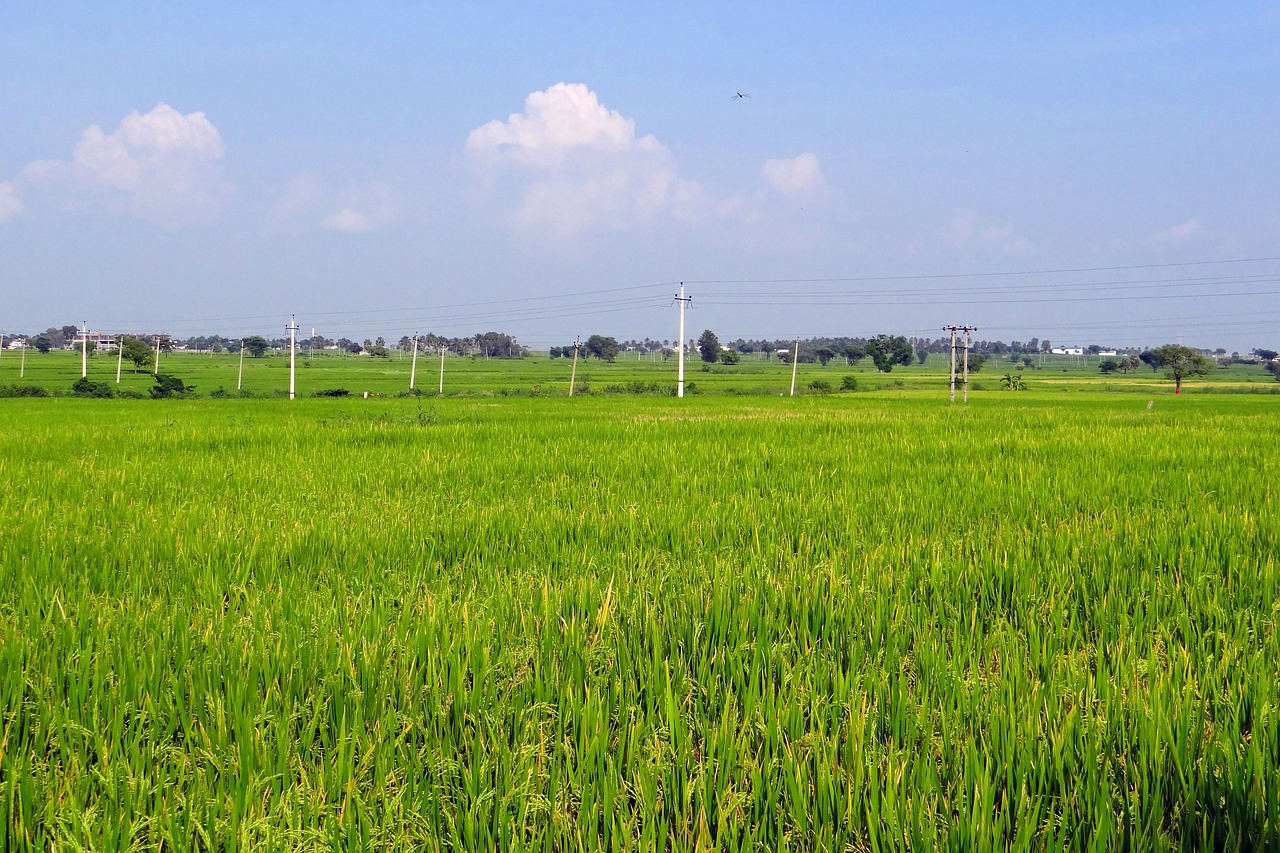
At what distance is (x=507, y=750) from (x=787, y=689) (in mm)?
904

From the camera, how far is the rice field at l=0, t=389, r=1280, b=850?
1.79 m

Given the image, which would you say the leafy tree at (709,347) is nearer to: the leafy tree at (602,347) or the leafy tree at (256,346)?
the leafy tree at (602,347)

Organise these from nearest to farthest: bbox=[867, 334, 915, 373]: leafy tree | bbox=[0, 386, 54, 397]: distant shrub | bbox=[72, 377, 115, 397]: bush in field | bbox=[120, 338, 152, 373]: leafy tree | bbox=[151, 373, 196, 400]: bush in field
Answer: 1. bbox=[0, 386, 54, 397]: distant shrub
2. bbox=[72, 377, 115, 397]: bush in field
3. bbox=[151, 373, 196, 400]: bush in field
4. bbox=[120, 338, 152, 373]: leafy tree
5. bbox=[867, 334, 915, 373]: leafy tree

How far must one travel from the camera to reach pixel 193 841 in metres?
1.76

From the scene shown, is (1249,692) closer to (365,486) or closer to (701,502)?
(701,502)

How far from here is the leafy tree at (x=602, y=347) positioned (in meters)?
149

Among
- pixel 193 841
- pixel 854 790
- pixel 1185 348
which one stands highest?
pixel 1185 348

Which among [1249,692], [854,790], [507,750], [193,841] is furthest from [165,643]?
[1249,692]

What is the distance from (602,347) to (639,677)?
513ft

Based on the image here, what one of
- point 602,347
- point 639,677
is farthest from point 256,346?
point 639,677

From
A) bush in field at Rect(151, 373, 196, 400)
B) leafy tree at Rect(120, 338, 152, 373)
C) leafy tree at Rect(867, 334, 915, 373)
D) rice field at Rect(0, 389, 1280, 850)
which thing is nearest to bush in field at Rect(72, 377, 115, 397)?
bush in field at Rect(151, 373, 196, 400)

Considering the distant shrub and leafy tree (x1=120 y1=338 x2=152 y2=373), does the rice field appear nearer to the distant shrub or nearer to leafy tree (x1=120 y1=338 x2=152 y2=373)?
the distant shrub

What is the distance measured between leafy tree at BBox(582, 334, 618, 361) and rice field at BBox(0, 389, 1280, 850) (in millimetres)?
142669

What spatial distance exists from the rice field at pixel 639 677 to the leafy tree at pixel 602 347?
468ft
